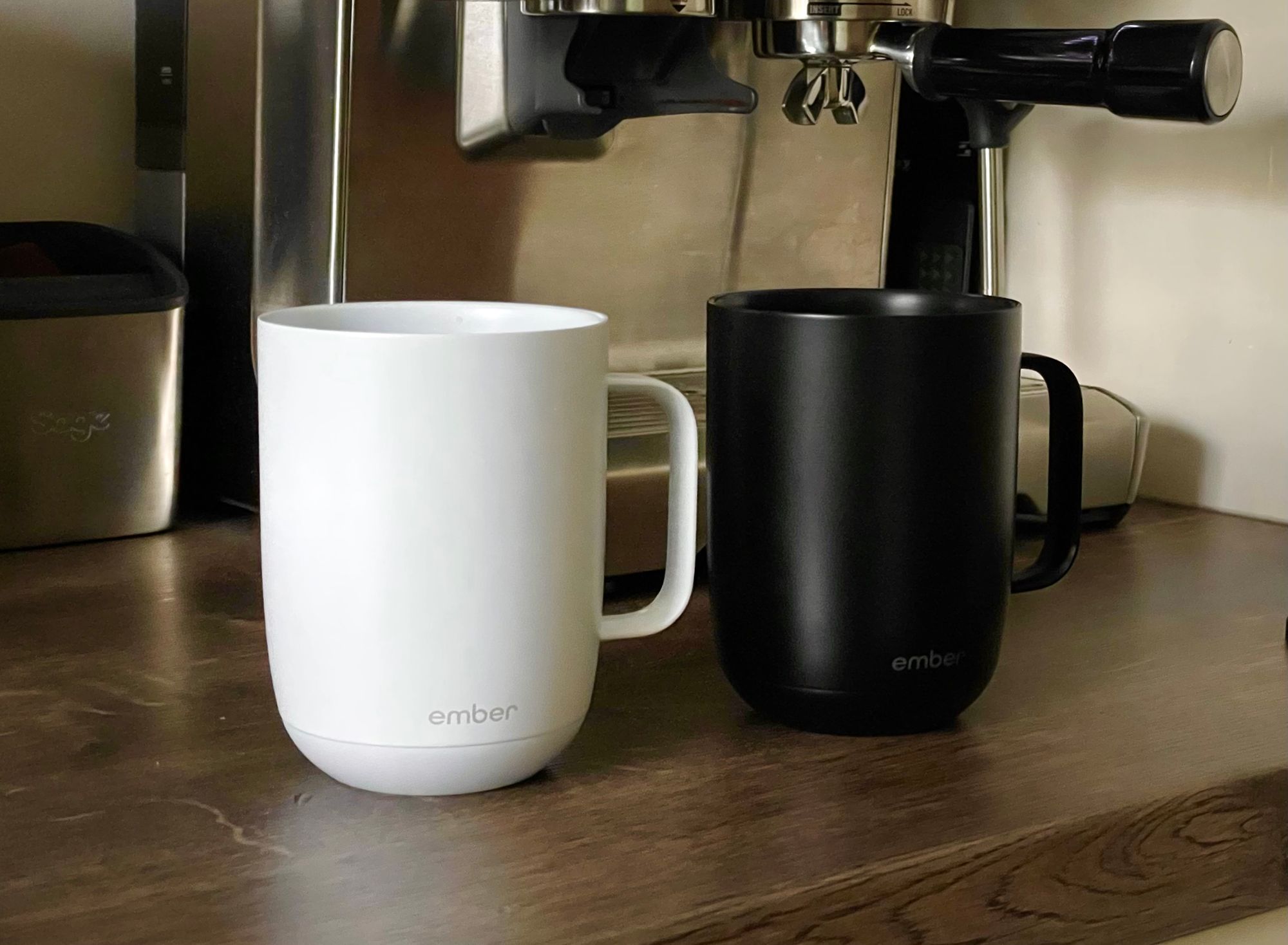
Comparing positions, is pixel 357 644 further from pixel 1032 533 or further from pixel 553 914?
pixel 1032 533

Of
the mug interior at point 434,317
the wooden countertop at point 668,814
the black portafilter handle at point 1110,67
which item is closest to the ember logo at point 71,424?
the wooden countertop at point 668,814

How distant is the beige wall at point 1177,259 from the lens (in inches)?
31.3

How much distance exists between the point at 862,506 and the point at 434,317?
144mm

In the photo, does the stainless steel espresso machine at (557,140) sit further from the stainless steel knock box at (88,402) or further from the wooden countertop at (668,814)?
the wooden countertop at (668,814)

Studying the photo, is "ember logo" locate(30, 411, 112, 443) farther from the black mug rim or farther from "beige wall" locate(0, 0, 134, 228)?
the black mug rim

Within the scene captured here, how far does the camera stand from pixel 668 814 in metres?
0.42

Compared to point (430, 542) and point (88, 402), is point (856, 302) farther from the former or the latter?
point (88, 402)

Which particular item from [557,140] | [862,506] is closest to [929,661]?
[862,506]

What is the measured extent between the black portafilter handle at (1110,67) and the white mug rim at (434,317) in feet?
0.68

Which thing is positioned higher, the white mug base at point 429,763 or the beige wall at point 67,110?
the beige wall at point 67,110

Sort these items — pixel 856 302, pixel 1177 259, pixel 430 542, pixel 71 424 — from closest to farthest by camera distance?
pixel 430 542 → pixel 856 302 → pixel 71 424 → pixel 1177 259

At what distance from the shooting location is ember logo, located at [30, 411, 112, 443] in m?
0.69

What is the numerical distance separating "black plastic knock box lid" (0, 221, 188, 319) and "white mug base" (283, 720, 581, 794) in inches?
13.1

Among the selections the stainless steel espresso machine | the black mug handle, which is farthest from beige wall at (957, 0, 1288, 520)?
the black mug handle
